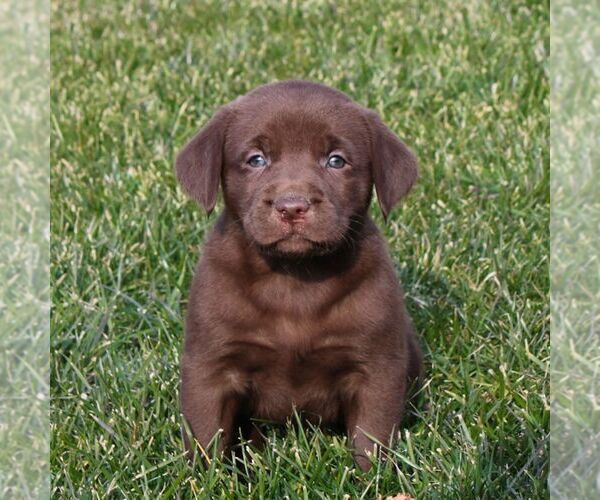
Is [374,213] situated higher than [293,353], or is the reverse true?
[293,353]

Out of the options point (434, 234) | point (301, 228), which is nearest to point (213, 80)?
point (434, 234)

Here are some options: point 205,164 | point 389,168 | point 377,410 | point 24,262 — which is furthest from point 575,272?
point 24,262

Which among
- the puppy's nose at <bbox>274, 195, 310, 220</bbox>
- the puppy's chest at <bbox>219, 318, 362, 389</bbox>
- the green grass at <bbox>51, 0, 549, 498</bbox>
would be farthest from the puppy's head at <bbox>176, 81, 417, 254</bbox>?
the green grass at <bbox>51, 0, 549, 498</bbox>

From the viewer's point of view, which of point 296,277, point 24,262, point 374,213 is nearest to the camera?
point 296,277

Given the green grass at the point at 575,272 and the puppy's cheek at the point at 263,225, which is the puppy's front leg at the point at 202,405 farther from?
the green grass at the point at 575,272

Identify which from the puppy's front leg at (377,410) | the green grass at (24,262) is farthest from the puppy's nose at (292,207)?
the green grass at (24,262)

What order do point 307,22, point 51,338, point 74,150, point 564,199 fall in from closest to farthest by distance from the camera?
1. point 51,338
2. point 564,199
3. point 74,150
4. point 307,22

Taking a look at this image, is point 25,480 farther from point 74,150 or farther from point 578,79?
point 578,79

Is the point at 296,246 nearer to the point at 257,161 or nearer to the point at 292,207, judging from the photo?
the point at 292,207
